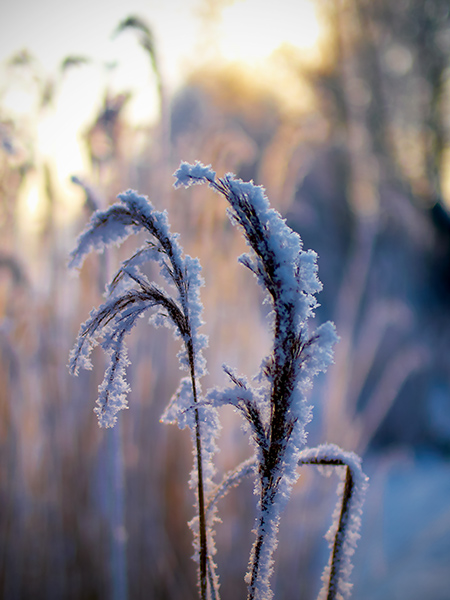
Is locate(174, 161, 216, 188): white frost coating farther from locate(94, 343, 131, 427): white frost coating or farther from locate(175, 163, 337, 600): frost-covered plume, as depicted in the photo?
locate(94, 343, 131, 427): white frost coating

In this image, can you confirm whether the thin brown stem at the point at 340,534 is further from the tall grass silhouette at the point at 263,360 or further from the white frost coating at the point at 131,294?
the white frost coating at the point at 131,294

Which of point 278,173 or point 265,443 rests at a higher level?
point 278,173

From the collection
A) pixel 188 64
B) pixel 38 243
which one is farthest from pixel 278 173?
pixel 188 64

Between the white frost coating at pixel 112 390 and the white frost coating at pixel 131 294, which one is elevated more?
the white frost coating at pixel 131 294

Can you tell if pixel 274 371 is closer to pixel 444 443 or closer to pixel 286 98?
pixel 444 443

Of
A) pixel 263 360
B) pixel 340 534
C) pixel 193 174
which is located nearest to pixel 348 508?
pixel 340 534

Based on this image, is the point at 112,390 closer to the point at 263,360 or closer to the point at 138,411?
the point at 263,360

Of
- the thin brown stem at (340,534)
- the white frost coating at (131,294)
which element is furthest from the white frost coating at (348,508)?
the white frost coating at (131,294)
